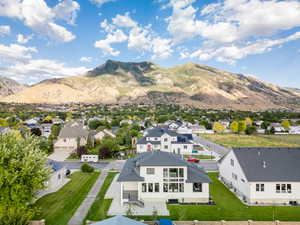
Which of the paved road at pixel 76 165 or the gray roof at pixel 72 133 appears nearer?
the paved road at pixel 76 165

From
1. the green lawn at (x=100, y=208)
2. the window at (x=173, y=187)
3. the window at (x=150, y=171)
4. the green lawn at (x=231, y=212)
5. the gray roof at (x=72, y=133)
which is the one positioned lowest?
the green lawn at (x=231, y=212)

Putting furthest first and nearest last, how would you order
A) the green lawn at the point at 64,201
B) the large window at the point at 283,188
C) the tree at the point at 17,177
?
1. the large window at the point at 283,188
2. the green lawn at the point at 64,201
3. the tree at the point at 17,177

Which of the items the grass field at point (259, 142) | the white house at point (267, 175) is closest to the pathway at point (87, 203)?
the white house at point (267, 175)

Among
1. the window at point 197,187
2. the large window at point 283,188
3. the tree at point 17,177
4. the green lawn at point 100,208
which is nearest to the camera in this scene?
the tree at point 17,177

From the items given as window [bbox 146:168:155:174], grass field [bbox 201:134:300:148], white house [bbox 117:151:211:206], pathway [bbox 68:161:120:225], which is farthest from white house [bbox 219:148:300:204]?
grass field [bbox 201:134:300:148]

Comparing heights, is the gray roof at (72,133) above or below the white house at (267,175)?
above

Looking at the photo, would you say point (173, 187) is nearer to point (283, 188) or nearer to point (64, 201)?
point (283, 188)

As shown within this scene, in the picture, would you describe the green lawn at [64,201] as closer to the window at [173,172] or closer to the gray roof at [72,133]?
the window at [173,172]

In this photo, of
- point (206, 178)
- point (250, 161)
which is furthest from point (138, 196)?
point (250, 161)

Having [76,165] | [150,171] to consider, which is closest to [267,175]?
[150,171]
